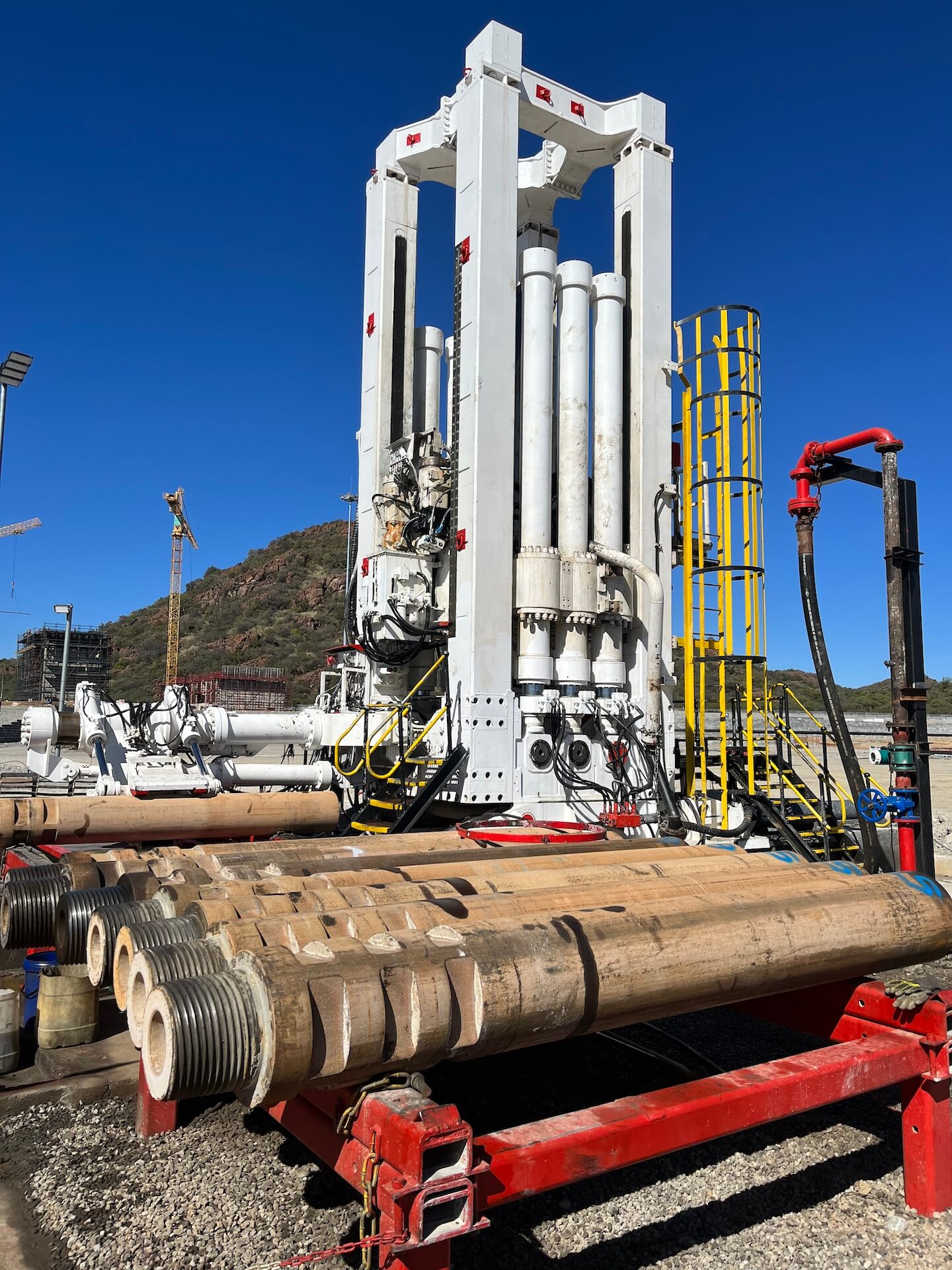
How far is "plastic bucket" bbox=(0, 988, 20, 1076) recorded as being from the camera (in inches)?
221

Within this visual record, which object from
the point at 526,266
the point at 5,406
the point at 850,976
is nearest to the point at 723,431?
the point at 526,266

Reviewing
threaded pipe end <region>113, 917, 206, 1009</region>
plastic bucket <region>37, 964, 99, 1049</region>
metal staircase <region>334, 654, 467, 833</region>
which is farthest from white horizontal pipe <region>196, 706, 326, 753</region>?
threaded pipe end <region>113, 917, 206, 1009</region>

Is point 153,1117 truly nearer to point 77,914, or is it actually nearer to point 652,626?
point 77,914

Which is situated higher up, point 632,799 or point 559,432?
point 559,432

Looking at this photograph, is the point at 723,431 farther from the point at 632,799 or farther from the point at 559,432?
the point at 632,799

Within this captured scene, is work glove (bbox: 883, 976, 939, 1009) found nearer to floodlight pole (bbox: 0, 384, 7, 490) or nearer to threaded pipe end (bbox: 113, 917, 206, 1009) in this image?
→ threaded pipe end (bbox: 113, 917, 206, 1009)

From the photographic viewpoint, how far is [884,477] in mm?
8148

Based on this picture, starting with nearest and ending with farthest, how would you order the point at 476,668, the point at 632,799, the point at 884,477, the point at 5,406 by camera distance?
the point at 884,477
the point at 476,668
the point at 632,799
the point at 5,406

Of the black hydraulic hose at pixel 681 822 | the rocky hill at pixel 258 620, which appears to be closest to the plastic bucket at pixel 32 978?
the black hydraulic hose at pixel 681 822

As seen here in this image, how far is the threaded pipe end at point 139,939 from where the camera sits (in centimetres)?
338

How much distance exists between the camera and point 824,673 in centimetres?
863

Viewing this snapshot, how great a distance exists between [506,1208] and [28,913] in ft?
8.77

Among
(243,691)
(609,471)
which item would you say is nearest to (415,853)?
(609,471)

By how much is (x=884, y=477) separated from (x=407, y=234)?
970cm
